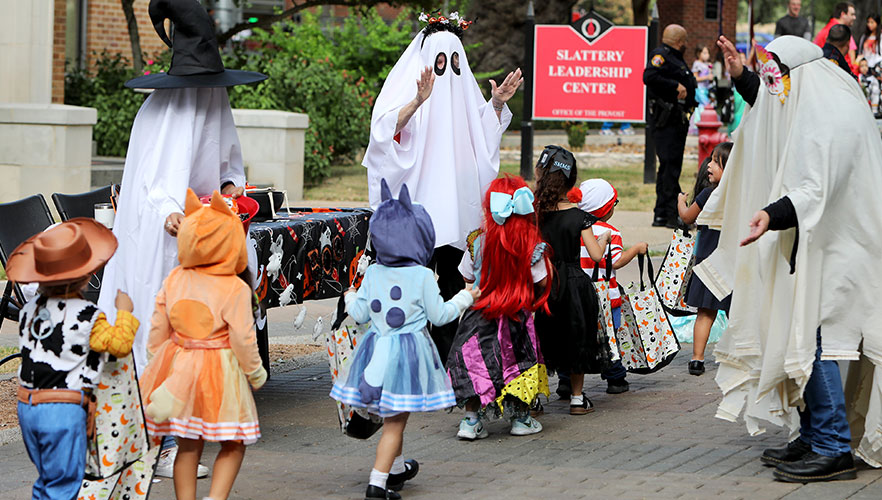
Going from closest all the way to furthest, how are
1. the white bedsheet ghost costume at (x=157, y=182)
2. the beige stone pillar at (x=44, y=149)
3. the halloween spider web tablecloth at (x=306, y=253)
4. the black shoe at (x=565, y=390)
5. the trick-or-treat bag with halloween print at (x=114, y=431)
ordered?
the trick-or-treat bag with halloween print at (x=114, y=431) < the white bedsheet ghost costume at (x=157, y=182) < the halloween spider web tablecloth at (x=306, y=253) < the black shoe at (x=565, y=390) < the beige stone pillar at (x=44, y=149)

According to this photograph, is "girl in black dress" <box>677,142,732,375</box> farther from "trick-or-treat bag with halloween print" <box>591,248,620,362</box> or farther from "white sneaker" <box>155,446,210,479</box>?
"white sneaker" <box>155,446,210,479</box>

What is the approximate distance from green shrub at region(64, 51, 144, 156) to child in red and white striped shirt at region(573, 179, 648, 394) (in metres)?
10.8

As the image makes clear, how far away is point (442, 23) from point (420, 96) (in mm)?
730

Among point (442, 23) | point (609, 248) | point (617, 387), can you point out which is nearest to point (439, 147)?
point (442, 23)

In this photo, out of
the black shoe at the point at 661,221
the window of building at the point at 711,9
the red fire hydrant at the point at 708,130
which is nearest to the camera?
the black shoe at the point at 661,221

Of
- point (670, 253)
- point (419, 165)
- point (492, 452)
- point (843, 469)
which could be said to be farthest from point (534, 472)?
point (670, 253)

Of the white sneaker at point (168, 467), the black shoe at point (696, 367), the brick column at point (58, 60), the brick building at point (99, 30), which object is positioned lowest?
the white sneaker at point (168, 467)

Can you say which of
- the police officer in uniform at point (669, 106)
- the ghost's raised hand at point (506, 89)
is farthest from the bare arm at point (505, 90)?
the police officer in uniform at point (669, 106)

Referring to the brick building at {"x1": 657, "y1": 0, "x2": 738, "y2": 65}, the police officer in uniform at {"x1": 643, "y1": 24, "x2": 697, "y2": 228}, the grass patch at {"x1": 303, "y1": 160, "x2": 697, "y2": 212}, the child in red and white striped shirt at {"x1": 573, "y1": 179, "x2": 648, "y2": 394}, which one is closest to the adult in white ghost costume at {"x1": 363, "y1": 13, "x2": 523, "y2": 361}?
the child in red and white striped shirt at {"x1": 573, "y1": 179, "x2": 648, "y2": 394}

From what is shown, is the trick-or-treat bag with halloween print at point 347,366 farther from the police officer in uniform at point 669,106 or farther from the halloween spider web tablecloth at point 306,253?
the police officer in uniform at point 669,106

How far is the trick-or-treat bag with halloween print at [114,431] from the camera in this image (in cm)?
448

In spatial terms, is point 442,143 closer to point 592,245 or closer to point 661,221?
point 592,245

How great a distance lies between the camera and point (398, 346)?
5062 mm

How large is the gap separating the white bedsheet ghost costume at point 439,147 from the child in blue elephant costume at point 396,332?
4.10 ft
